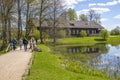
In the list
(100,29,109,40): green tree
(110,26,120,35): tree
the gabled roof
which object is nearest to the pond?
(100,29,109,40): green tree

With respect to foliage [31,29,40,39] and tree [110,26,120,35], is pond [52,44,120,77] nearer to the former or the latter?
foliage [31,29,40,39]

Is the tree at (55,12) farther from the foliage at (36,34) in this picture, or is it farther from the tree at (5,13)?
the tree at (5,13)

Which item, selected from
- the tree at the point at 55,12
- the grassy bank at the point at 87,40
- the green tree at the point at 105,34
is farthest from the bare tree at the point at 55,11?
the green tree at the point at 105,34

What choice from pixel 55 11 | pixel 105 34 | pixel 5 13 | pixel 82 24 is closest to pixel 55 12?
pixel 55 11

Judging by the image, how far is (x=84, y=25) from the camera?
9888 cm

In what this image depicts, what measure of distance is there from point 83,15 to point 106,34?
178ft

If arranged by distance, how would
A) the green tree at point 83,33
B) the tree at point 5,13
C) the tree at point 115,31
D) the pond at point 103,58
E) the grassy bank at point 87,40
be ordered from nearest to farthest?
the pond at point 103,58, the tree at point 5,13, the grassy bank at point 87,40, the green tree at point 83,33, the tree at point 115,31

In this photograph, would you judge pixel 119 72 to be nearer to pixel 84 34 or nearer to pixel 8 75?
pixel 8 75

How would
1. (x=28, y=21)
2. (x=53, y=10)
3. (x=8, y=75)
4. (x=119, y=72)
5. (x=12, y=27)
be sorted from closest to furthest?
1. (x=8, y=75)
2. (x=119, y=72)
3. (x=12, y=27)
4. (x=28, y=21)
5. (x=53, y=10)

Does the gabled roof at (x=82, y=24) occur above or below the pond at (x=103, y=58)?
above

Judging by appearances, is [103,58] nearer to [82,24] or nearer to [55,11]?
[55,11]

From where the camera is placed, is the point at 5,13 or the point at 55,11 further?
the point at 55,11

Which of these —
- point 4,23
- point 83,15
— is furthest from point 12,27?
point 83,15

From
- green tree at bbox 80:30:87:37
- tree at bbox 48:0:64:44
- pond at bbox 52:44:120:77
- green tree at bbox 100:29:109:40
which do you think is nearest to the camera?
pond at bbox 52:44:120:77
